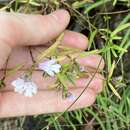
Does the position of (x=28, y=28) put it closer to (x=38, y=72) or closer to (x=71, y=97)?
(x=38, y=72)

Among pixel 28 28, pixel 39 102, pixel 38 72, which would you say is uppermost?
pixel 28 28

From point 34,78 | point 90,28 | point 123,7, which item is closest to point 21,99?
point 34,78

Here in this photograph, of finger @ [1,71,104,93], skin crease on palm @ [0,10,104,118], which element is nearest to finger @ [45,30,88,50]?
skin crease on palm @ [0,10,104,118]

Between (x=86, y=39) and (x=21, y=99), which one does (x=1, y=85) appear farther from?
(x=86, y=39)

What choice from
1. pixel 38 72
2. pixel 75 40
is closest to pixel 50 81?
pixel 38 72

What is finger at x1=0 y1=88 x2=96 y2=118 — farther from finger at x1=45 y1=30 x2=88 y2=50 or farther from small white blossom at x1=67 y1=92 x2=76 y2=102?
finger at x1=45 y1=30 x2=88 y2=50

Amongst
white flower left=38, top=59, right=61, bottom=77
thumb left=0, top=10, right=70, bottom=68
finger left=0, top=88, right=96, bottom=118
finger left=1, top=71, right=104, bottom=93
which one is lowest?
finger left=0, top=88, right=96, bottom=118

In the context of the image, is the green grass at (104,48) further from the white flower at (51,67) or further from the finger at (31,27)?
the white flower at (51,67)
